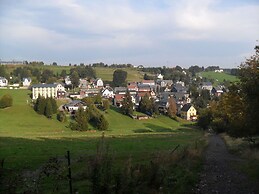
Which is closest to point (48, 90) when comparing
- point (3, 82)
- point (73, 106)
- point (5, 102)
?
point (3, 82)

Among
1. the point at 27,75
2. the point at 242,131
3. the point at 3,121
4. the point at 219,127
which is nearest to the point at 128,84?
the point at 27,75

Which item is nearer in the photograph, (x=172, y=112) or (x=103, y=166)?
(x=103, y=166)

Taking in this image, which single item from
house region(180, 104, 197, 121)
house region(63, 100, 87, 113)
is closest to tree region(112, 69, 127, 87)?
house region(180, 104, 197, 121)

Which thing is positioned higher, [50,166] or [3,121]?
[50,166]

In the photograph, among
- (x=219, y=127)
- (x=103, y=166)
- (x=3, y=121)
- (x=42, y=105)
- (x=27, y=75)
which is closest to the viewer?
(x=103, y=166)

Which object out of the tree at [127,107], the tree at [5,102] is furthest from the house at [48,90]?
the tree at [127,107]

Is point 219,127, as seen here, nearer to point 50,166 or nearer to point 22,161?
point 22,161

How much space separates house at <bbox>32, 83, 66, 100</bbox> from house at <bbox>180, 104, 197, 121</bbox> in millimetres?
42616

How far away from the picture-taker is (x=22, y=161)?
22.7 metres

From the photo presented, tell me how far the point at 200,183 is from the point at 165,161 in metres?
3.19

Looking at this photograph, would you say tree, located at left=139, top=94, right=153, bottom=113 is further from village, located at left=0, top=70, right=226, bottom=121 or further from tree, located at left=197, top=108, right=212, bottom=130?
tree, located at left=197, top=108, right=212, bottom=130

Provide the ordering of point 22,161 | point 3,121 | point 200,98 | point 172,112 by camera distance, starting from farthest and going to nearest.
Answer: point 200,98, point 172,112, point 3,121, point 22,161

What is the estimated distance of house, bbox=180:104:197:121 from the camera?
108m

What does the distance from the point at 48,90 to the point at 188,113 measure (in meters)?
51.3
